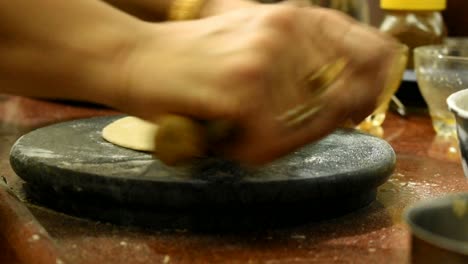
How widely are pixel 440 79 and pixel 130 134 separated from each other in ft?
1.62

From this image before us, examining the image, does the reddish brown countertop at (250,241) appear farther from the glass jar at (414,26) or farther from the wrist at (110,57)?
the glass jar at (414,26)

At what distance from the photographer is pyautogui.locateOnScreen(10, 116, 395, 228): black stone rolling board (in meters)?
0.57

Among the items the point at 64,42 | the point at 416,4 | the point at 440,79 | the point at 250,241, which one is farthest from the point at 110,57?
the point at 416,4

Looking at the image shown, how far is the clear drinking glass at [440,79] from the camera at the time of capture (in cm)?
99

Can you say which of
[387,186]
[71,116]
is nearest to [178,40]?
[387,186]

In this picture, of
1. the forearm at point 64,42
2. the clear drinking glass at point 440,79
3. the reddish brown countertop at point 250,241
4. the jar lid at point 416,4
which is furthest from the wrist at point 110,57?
the jar lid at point 416,4

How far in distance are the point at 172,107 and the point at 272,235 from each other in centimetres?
14

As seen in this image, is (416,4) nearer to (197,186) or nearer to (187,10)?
(187,10)

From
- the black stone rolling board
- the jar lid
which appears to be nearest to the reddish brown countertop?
the black stone rolling board

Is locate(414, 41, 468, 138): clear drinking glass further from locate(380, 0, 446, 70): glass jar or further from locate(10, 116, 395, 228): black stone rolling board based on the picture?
locate(10, 116, 395, 228): black stone rolling board

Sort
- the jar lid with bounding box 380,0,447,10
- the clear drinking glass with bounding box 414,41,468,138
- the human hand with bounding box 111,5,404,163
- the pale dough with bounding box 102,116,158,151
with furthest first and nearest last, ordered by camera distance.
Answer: the jar lid with bounding box 380,0,447,10 < the clear drinking glass with bounding box 414,41,468,138 < the pale dough with bounding box 102,116,158,151 < the human hand with bounding box 111,5,404,163

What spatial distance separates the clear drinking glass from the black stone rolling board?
0.36 m

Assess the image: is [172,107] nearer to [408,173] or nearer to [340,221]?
[340,221]

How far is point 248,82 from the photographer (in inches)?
20.1
